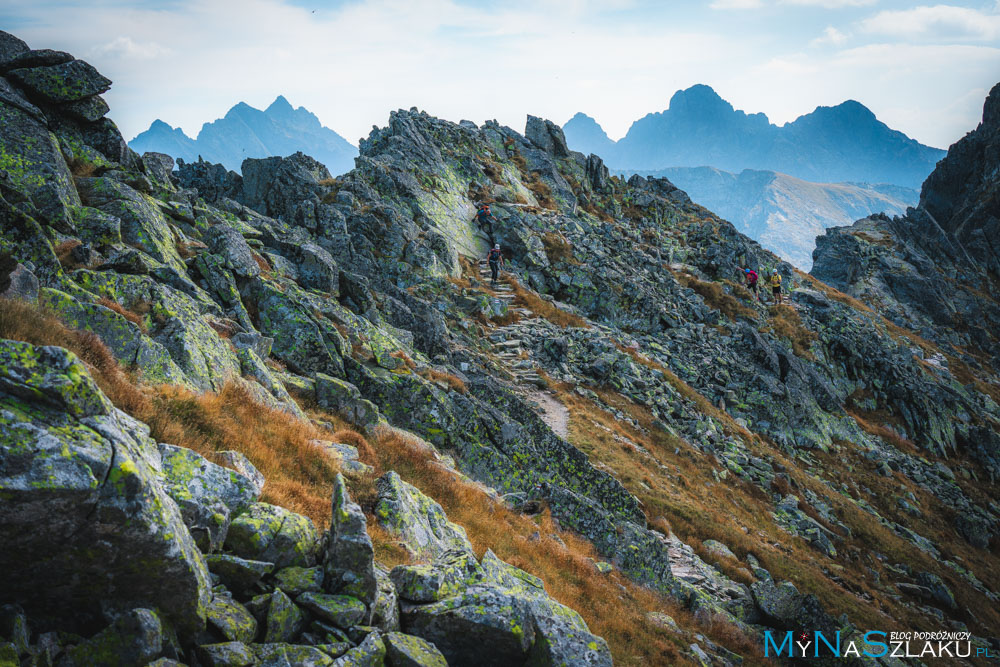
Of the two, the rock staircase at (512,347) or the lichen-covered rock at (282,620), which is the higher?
the lichen-covered rock at (282,620)

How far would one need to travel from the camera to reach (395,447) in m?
15.4

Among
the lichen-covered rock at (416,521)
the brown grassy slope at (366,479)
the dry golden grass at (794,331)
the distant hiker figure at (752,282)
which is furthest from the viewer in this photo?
the distant hiker figure at (752,282)

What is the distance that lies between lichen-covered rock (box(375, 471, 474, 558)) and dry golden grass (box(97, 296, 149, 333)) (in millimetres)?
6670

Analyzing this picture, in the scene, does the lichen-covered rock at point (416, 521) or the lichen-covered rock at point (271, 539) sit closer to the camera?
the lichen-covered rock at point (271, 539)

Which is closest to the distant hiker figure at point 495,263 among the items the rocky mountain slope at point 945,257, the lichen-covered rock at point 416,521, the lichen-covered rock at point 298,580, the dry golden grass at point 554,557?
the dry golden grass at point 554,557

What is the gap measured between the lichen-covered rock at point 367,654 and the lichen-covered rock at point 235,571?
1552 millimetres

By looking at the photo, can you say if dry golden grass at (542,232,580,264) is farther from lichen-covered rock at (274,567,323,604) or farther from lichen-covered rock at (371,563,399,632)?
lichen-covered rock at (274,567,323,604)

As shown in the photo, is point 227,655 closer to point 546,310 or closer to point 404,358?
point 404,358

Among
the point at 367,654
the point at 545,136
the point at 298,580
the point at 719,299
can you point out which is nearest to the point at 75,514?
the point at 298,580

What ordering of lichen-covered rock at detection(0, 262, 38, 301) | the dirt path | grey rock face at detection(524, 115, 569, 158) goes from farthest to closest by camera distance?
grey rock face at detection(524, 115, 569, 158) < the dirt path < lichen-covered rock at detection(0, 262, 38, 301)

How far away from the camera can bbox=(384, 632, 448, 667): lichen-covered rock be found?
6441 millimetres

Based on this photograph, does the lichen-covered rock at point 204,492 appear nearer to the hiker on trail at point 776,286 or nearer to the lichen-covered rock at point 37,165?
the lichen-covered rock at point 37,165

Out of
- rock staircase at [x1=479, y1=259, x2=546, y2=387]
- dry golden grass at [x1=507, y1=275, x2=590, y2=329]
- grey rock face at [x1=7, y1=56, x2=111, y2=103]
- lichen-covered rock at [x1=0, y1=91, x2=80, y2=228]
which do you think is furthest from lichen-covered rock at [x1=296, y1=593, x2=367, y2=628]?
dry golden grass at [x1=507, y1=275, x2=590, y2=329]

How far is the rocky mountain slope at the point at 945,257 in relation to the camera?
94.9 metres
